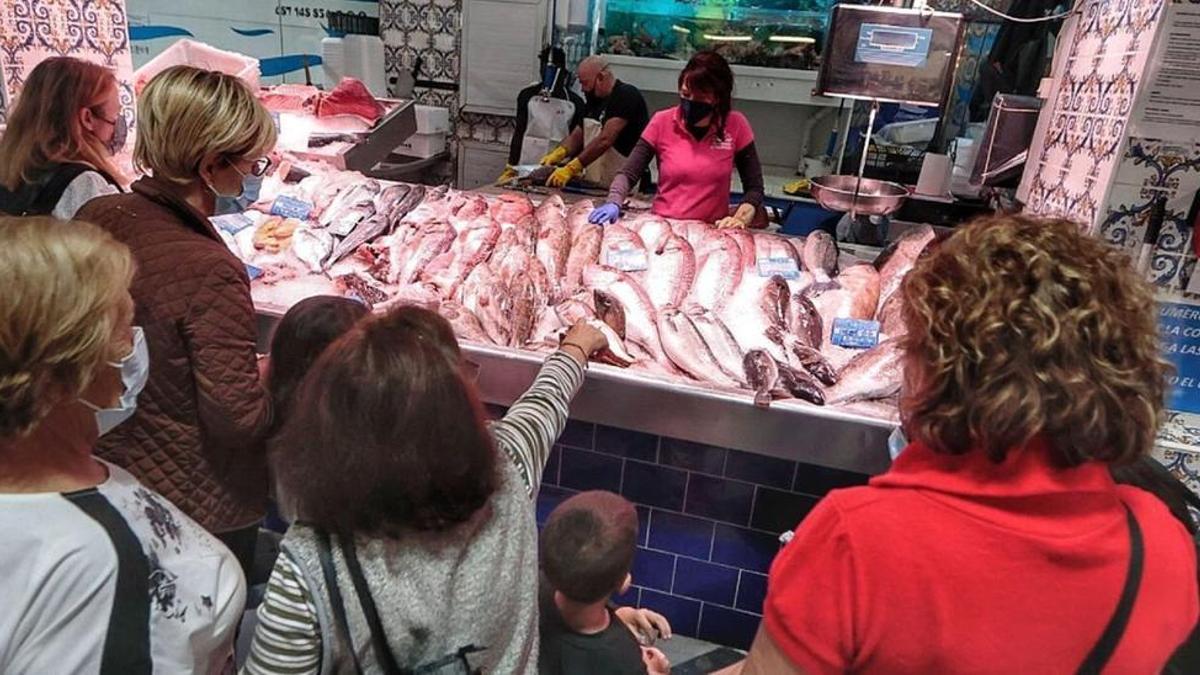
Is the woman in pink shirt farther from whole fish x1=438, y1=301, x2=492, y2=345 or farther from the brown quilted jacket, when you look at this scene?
the brown quilted jacket

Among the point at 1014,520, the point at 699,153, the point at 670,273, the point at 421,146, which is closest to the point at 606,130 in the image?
the point at 699,153

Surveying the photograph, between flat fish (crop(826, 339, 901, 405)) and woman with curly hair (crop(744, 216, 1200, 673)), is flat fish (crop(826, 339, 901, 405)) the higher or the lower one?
the lower one

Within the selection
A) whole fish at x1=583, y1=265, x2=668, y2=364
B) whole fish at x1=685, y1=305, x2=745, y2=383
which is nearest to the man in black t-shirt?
whole fish at x1=583, y1=265, x2=668, y2=364

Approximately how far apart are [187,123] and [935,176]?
438 cm

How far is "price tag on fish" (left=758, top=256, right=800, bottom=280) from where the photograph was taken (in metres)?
2.73

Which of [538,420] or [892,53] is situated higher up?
[892,53]

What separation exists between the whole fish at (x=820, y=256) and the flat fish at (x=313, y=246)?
1.87m

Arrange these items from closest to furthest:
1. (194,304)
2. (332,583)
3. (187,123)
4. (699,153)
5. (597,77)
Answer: (332,583)
(194,304)
(187,123)
(699,153)
(597,77)

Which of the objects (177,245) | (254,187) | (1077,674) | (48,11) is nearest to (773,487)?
(1077,674)

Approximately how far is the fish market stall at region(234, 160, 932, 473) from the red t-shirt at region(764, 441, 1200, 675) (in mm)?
1123

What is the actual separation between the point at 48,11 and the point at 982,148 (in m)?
4.33

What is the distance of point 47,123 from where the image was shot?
2.43 meters

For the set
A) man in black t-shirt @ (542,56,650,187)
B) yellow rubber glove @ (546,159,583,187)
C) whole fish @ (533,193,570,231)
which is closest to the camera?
whole fish @ (533,193,570,231)

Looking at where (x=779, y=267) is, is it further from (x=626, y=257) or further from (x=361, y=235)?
(x=361, y=235)
